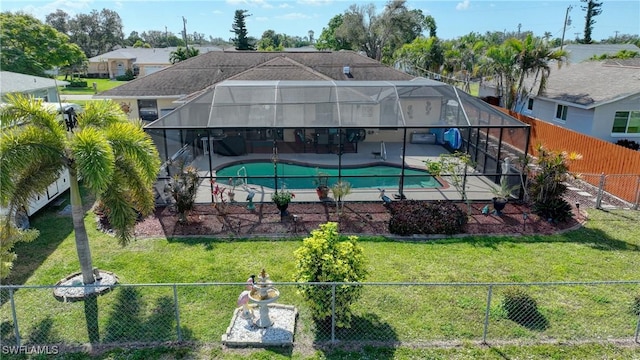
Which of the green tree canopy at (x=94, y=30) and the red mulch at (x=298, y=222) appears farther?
the green tree canopy at (x=94, y=30)

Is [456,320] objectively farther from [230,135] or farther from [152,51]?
[152,51]

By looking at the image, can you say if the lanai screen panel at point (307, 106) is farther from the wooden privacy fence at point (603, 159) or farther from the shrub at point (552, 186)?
the wooden privacy fence at point (603, 159)

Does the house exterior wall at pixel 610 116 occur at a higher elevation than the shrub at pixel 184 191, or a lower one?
higher

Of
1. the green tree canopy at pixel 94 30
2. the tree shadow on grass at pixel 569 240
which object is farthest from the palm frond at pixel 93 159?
the green tree canopy at pixel 94 30

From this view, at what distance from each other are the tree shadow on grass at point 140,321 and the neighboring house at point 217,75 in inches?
542

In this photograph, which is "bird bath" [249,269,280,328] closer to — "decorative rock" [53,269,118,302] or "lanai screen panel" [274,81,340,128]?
"decorative rock" [53,269,118,302]

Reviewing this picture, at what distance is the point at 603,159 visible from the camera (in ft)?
48.4

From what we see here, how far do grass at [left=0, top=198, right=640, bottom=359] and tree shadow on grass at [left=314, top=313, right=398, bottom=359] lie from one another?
0.03m

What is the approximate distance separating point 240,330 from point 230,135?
35.3ft

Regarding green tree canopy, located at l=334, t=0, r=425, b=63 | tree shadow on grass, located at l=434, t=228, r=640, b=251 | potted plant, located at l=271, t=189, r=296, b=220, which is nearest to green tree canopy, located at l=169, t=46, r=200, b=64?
green tree canopy, located at l=334, t=0, r=425, b=63

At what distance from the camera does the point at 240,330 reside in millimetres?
6957

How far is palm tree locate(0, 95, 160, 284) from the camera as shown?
6.62 meters

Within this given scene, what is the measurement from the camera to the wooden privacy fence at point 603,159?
13305mm

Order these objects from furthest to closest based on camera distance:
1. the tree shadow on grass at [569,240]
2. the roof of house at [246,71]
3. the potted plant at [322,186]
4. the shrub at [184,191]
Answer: the roof of house at [246,71], the potted plant at [322,186], the shrub at [184,191], the tree shadow on grass at [569,240]
